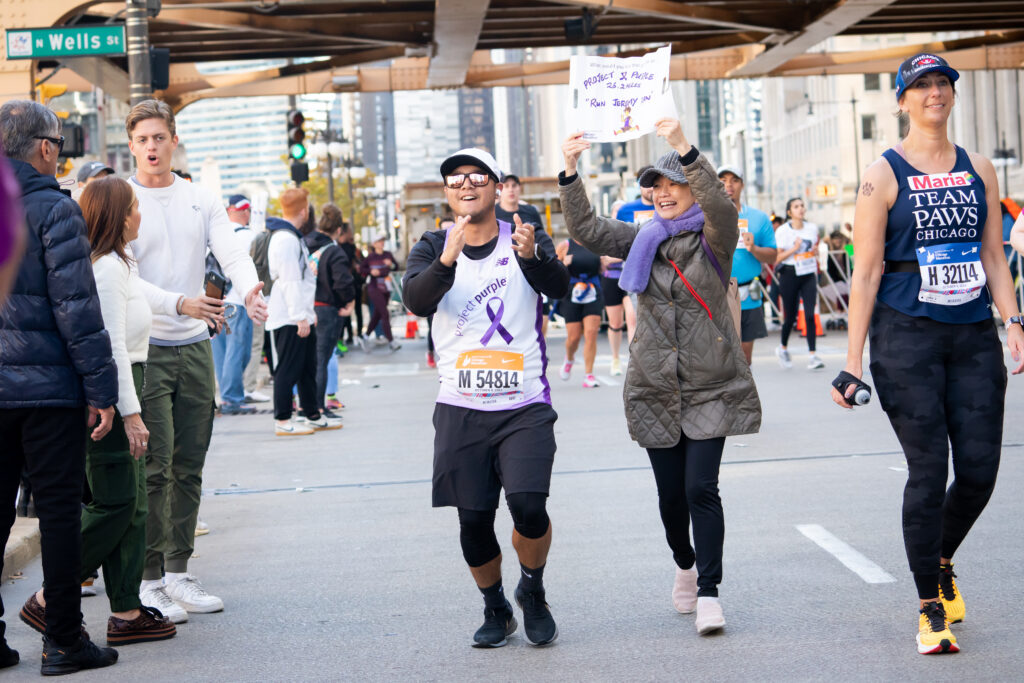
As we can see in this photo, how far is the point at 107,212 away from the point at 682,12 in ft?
60.1

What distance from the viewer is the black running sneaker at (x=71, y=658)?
5.18 metres

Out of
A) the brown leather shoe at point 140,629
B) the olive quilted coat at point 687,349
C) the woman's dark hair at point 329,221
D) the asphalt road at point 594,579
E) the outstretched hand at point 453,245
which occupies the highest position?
the woman's dark hair at point 329,221

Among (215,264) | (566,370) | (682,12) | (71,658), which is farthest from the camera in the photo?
(682,12)

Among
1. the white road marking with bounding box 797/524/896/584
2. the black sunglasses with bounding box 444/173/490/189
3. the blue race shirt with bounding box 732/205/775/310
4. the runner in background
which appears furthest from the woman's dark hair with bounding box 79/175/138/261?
the blue race shirt with bounding box 732/205/775/310

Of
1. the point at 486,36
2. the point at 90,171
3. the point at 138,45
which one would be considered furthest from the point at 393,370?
the point at 90,171

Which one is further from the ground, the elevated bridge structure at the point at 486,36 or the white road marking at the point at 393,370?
the elevated bridge structure at the point at 486,36

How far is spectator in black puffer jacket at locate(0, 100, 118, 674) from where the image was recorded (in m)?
5.00

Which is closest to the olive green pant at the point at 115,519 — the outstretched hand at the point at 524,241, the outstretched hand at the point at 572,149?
the outstretched hand at the point at 524,241

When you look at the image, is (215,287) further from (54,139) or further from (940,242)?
(940,242)

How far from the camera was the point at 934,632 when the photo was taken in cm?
496

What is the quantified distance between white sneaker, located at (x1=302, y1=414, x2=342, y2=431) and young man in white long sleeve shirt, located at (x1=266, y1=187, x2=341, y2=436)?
33 centimetres

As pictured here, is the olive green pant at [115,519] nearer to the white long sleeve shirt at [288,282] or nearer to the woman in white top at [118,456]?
the woman in white top at [118,456]

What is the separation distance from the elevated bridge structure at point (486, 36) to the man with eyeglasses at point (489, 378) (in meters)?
14.6

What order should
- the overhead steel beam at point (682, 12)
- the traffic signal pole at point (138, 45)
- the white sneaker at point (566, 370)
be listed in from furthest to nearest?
the overhead steel beam at point (682, 12) < the white sneaker at point (566, 370) < the traffic signal pole at point (138, 45)
